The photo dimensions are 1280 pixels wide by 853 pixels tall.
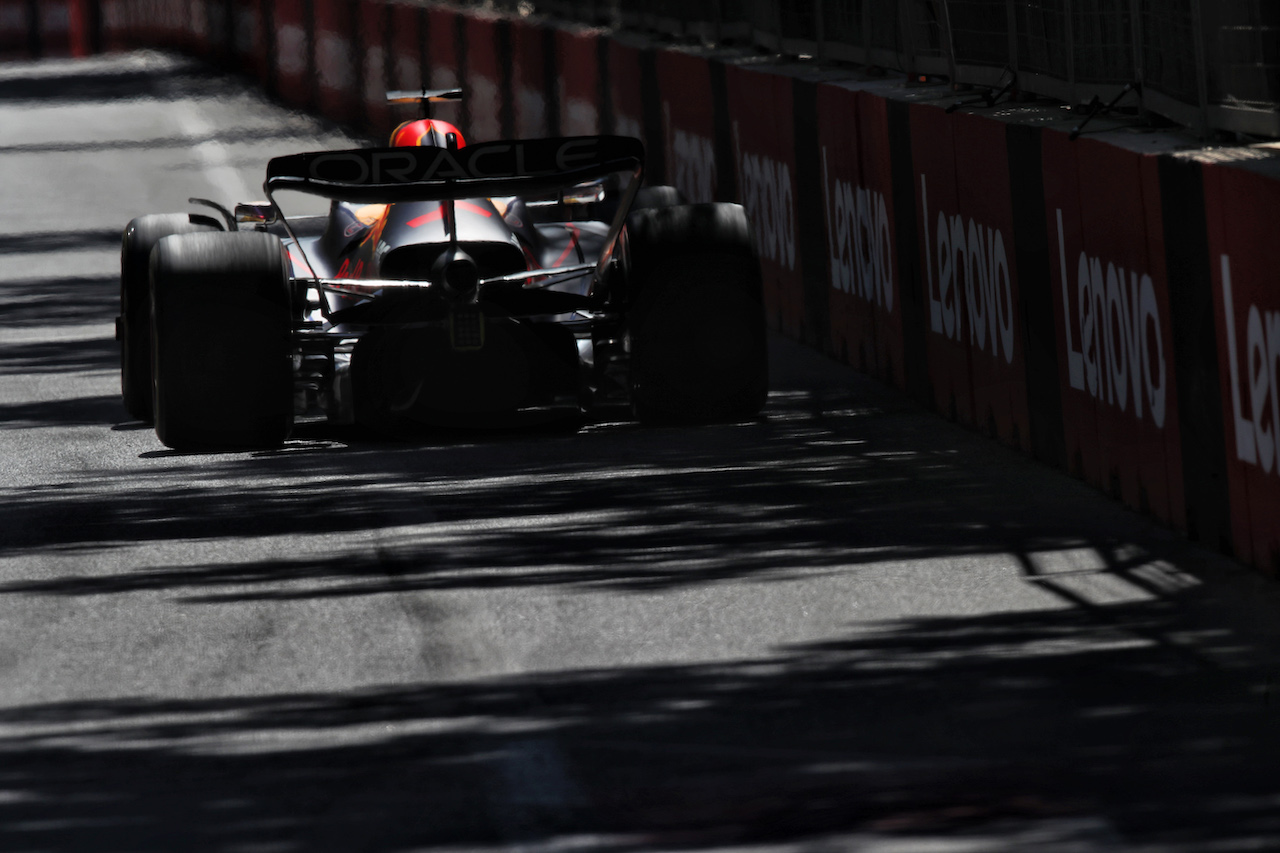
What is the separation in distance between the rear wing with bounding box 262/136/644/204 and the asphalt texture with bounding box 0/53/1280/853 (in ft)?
2.48

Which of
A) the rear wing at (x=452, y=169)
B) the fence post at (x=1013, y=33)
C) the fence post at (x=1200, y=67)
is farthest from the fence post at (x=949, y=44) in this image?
the fence post at (x=1200, y=67)

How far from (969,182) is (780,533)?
9.11ft

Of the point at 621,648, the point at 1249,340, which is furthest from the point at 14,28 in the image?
the point at 621,648

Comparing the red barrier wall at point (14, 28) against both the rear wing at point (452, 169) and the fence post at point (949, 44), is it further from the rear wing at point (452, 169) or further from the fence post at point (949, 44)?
the rear wing at point (452, 169)

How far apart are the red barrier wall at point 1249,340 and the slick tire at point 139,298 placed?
5.01 metres

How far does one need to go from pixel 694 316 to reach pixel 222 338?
6.53 ft

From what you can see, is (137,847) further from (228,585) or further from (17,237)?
(17,237)

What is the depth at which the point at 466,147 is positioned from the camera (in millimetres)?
9758

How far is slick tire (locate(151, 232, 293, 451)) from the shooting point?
9.75 metres

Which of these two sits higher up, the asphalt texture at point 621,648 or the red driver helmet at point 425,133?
the red driver helmet at point 425,133

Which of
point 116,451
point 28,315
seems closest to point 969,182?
point 116,451

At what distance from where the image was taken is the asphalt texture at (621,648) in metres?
5.27

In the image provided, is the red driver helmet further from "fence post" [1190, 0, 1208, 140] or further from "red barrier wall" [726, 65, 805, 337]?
"fence post" [1190, 0, 1208, 140]

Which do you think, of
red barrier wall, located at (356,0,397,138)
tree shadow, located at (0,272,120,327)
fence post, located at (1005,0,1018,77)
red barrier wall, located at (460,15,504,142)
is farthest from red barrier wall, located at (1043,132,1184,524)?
red barrier wall, located at (356,0,397,138)
